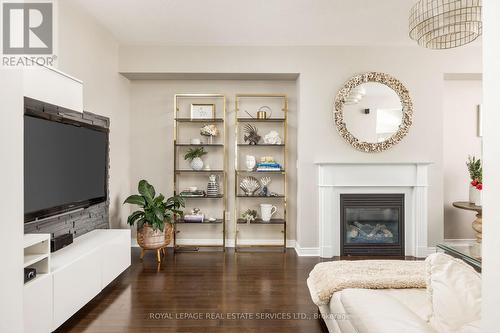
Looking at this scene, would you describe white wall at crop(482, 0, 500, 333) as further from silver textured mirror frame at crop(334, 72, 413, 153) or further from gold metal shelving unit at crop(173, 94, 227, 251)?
gold metal shelving unit at crop(173, 94, 227, 251)

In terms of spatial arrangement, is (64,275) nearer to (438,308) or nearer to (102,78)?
(438,308)

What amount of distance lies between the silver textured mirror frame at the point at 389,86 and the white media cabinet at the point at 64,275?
297cm

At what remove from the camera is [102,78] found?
366cm

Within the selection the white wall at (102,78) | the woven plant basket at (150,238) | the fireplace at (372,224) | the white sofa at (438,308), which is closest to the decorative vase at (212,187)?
the woven plant basket at (150,238)

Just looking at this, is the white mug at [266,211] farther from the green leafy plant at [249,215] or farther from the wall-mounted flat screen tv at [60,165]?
the wall-mounted flat screen tv at [60,165]

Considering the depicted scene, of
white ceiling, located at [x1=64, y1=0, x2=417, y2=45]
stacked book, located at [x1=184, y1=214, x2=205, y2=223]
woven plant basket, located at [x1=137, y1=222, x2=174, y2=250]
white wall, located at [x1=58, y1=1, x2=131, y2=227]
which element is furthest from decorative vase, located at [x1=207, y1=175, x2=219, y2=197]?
white ceiling, located at [x1=64, y1=0, x2=417, y2=45]

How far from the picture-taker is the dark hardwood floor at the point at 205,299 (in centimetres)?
229

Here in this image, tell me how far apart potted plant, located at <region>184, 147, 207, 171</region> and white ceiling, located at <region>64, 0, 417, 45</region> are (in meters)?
1.41

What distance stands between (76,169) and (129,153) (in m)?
1.66

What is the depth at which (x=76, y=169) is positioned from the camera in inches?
111

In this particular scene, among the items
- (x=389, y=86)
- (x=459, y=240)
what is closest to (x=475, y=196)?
(x=459, y=240)

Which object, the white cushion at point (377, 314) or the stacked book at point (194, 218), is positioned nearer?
the white cushion at point (377, 314)

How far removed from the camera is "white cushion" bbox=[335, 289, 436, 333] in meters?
1.15

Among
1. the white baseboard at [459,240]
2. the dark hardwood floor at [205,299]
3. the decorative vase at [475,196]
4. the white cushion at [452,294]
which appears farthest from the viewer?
the white baseboard at [459,240]
